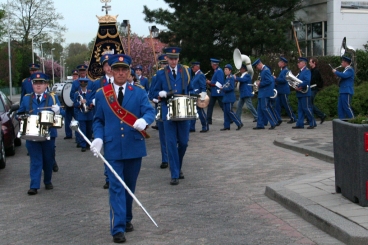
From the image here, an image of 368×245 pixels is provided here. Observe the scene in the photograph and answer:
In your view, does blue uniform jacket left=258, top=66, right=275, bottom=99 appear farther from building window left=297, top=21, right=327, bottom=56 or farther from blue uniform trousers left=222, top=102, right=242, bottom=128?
building window left=297, top=21, right=327, bottom=56

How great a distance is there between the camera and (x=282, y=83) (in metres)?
18.7

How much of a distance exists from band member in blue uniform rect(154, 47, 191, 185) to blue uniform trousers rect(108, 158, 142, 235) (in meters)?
3.03

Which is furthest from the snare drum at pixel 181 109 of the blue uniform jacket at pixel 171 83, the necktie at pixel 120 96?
the necktie at pixel 120 96

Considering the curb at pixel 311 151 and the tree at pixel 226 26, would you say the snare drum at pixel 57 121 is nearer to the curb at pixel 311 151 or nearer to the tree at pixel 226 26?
the curb at pixel 311 151

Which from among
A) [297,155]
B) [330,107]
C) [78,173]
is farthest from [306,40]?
[78,173]

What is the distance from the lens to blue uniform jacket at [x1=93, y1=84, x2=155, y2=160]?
6816 mm

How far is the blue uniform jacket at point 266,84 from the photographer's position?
17.8 metres

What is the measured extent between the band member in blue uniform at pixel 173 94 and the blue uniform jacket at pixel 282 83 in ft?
27.5

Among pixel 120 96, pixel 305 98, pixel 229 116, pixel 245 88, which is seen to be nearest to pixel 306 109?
pixel 305 98

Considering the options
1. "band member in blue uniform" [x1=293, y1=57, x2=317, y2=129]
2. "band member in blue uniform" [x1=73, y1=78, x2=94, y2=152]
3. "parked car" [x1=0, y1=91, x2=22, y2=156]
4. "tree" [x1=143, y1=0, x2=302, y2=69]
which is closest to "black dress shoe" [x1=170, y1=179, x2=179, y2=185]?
"band member in blue uniform" [x1=73, y1=78, x2=94, y2=152]

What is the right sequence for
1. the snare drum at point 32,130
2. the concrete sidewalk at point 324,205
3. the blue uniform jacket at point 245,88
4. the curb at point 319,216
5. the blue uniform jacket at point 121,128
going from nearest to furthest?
1. the curb at point 319,216
2. the concrete sidewalk at point 324,205
3. the blue uniform jacket at point 121,128
4. the snare drum at point 32,130
5. the blue uniform jacket at point 245,88

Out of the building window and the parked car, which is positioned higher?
the building window

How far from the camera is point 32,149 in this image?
9938mm

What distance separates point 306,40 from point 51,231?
28.3 meters
